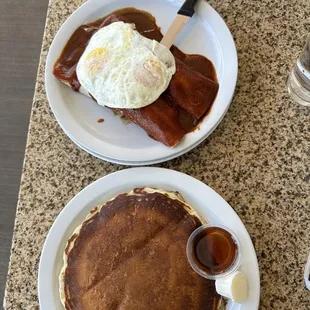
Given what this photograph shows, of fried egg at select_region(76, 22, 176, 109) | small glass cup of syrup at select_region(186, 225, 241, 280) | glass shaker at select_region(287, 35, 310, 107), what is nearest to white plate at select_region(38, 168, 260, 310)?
small glass cup of syrup at select_region(186, 225, 241, 280)

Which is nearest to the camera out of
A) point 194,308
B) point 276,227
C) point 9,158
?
point 194,308

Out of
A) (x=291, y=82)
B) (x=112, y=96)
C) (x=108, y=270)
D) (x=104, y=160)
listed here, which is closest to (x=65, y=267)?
(x=108, y=270)

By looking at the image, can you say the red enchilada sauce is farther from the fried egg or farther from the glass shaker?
the glass shaker

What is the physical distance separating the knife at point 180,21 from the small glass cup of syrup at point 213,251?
1.81 feet

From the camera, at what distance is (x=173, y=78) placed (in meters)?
1.31

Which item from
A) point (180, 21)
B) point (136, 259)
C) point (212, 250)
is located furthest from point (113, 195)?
point (180, 21)

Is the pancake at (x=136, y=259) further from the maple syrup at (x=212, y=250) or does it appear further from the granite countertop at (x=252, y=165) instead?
the granite countertop at (x=252, y=165)

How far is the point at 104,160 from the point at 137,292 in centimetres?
38

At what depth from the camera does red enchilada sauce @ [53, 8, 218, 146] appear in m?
1.30

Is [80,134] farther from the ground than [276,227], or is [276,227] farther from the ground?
[276,227]

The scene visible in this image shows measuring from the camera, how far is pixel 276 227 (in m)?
1.25

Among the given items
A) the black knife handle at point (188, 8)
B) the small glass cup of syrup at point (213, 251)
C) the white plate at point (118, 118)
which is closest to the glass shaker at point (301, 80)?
the white plate at point (118, 118)

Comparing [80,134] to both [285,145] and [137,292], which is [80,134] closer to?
[137,292]

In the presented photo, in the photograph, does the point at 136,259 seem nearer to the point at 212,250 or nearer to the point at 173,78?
the point at 212,250
